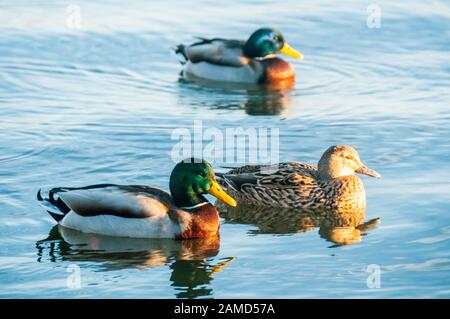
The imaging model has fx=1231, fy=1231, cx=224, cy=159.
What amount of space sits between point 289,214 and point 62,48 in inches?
300

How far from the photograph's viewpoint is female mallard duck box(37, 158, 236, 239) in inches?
460

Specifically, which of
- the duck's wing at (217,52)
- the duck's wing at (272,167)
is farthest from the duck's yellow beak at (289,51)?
the duck's wing at (272,167)

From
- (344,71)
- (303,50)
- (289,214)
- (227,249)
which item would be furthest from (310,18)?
(227,249)

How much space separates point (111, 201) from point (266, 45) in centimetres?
769

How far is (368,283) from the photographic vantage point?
1028 centimetres

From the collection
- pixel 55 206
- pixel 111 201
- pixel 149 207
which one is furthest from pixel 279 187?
pixel 55 206

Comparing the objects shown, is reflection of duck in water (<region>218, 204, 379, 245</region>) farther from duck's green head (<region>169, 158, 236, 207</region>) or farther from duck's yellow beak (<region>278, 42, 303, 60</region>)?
duck's yellow beak (<region>278, 42, 303, 60</region>)

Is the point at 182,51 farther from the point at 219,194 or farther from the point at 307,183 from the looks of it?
the point at 219,194

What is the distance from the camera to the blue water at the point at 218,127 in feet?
34.8

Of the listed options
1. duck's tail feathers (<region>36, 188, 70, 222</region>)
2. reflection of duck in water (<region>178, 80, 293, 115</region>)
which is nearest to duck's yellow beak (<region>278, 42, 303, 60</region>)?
reflection of duck in water (<region>178, 80, 293, 115</region>)

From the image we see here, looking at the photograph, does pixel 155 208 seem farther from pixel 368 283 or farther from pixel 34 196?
pixel 368 283

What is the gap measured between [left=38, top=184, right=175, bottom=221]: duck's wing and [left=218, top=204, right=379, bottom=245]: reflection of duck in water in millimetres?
1006

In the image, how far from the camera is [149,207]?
11664 mm

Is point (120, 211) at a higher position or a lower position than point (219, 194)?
lower
